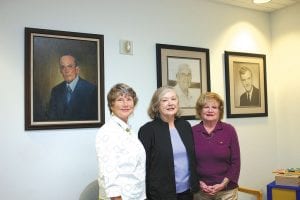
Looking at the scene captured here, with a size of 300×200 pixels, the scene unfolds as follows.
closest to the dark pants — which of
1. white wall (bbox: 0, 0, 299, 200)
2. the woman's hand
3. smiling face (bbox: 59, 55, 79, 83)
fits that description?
the woman's hand

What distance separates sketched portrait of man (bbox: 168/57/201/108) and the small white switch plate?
40 centimetres

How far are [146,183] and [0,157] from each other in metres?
1.01

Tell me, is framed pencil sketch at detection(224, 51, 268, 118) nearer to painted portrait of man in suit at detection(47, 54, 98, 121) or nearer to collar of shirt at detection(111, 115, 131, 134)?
painted portrait of man in suit at detection(47, 54, 98, 121)

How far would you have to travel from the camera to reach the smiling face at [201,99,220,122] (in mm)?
2094

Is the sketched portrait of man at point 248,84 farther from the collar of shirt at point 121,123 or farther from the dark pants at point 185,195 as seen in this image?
the collar of shirt at point 121,123

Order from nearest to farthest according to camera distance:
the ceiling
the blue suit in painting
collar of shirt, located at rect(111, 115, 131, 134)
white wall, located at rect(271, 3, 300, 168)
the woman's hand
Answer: collar of shirt, located at rect(111, 115, 131, 134) < the woman's hand < the blue suit in painting < the ceiling < white wall, located at rect(271, 3, 300, 168)

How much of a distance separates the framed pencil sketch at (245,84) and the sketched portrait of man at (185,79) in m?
0.40

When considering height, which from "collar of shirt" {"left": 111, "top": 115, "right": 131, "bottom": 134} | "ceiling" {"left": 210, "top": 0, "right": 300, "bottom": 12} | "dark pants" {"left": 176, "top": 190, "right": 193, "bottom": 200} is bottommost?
"dark pants" {"left": 176, "top": 190, "right": 193, "bottom": 200}

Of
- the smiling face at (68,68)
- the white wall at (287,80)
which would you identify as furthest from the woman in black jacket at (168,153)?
the white wall at (287,80)

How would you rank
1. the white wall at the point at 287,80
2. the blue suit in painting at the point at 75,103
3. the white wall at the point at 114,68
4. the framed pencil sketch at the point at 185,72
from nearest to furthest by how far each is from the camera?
1. the white wall at the point at 114,68
2. the blue suit in painting at the point at 75,103
3. the framed pencil sketch at the point at 185,72
4. the white wall at the point at 287,80

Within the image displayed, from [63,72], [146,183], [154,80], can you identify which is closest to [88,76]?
[63,72]

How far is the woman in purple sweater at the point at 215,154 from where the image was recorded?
6.62 feet

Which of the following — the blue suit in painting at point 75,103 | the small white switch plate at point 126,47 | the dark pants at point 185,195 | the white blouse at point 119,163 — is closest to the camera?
the white blouse at point 119,163

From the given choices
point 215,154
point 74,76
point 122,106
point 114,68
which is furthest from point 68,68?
point 215,154
